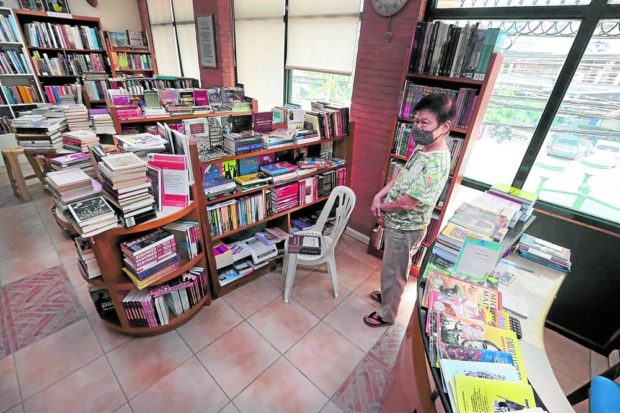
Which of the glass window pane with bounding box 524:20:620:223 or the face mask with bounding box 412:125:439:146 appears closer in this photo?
the face mask with bounding box 412:125:439:146

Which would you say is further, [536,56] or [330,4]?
[330,4]

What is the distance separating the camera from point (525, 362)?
1136mm

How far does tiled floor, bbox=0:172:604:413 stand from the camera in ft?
5.62

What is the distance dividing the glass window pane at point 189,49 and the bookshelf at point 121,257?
4.07 meters

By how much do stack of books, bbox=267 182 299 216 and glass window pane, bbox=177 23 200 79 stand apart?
3804mm

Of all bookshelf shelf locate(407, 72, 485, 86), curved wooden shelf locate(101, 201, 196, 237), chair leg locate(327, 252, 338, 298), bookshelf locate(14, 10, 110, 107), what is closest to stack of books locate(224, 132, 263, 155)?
curved wooden shelf locate(101, 201, 196, 237)

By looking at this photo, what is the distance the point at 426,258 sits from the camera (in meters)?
1.49

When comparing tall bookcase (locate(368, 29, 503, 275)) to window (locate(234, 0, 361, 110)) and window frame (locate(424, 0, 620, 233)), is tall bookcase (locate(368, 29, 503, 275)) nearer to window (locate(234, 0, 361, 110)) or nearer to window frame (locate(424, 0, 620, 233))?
window frame (locate(424, 0, 620, 233))

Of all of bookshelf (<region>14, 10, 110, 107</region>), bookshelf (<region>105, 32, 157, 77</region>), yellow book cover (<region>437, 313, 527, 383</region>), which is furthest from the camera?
bookshelf (<region>105, 32, 157, 77</region>)

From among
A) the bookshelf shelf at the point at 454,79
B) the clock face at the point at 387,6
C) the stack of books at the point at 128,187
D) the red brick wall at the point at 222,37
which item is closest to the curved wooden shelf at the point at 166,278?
the stack of books at the point at 128,187

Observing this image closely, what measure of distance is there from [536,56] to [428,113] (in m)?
1.14

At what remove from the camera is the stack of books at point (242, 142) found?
216 centimetres

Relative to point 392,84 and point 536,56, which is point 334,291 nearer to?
point 392,84

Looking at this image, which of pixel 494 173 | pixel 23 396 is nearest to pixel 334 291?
pixel 494 173
